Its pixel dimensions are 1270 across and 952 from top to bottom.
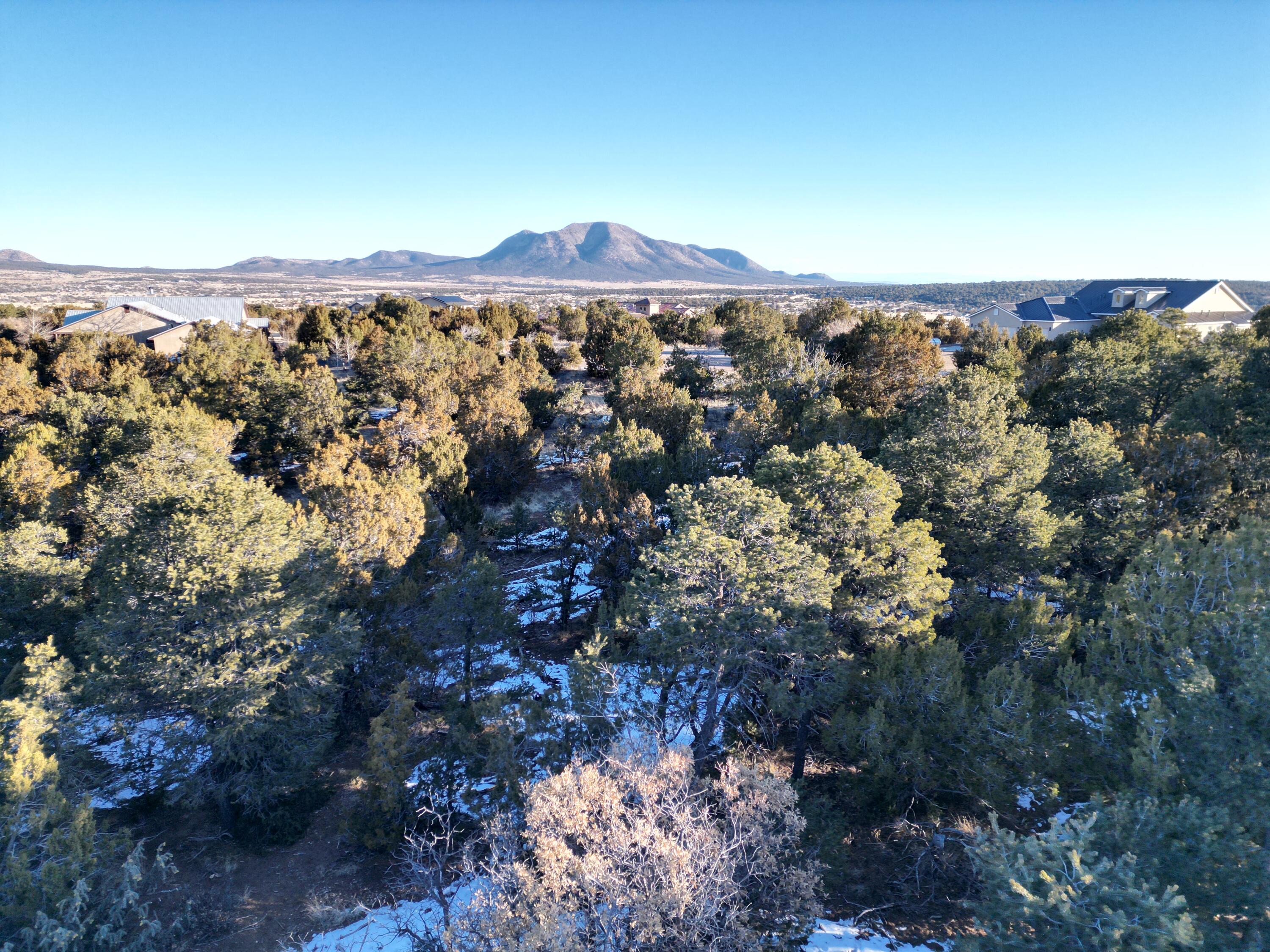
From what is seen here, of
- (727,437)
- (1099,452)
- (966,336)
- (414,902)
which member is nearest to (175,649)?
(414,902)

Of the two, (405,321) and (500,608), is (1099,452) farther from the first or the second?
(405,321)

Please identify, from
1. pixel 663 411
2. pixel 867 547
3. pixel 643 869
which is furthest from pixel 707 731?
pixel 663 411

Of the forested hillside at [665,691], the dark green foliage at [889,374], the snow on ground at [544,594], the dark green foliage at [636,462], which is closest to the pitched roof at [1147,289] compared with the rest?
the dark green foliage at [889,374]

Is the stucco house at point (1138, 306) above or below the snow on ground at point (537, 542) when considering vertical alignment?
above

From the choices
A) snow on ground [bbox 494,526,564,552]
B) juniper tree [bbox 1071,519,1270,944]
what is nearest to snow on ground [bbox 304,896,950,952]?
juniper tree [bbox 1071,519,1270,944]

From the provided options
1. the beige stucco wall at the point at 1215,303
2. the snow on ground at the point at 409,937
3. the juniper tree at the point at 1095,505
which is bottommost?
the snow on ground at the point at 409,937

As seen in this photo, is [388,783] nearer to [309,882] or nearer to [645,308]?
[309,882]

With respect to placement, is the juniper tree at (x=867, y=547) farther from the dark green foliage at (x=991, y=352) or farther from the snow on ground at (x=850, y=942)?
the dark green foliage at (x=991, y=352)
